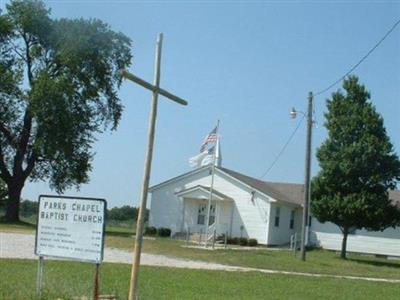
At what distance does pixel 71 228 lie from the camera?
1012 centimetres

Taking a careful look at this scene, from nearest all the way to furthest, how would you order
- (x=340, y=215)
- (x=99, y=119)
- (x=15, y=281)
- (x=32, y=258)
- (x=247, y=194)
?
(x=15, y=281), (x=32, y=258), (x=340, y=215), (x=247, y=194), (x=99, y=119)

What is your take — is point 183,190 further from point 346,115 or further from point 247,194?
point 346,115

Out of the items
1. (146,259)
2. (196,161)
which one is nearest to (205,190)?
(196,161)

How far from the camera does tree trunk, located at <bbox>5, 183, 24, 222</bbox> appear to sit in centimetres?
4788

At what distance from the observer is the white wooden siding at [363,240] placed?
4375cm

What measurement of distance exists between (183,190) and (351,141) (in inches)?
499

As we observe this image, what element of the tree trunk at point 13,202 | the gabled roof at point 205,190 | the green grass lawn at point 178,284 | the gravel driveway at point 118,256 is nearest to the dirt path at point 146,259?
the gravel driveway at point 118,256

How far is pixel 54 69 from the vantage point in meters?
48.7

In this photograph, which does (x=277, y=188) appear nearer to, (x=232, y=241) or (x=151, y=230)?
(x=232, y=241)

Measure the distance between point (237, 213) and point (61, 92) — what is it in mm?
13979

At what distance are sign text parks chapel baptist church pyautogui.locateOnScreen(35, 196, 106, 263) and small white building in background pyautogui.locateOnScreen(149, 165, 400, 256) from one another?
103 ft

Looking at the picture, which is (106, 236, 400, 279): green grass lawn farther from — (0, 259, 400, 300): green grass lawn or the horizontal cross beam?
the horizontal cross beam

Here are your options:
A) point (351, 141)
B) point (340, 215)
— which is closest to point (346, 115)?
point (351, 141)

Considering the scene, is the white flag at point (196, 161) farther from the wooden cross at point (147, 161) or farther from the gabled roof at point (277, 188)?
the wooden cross at point (147, 161)
